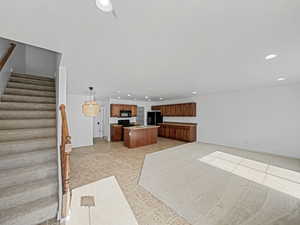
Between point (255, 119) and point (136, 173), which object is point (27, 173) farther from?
point (255, 119)

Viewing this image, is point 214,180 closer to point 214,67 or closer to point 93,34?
point 214,67

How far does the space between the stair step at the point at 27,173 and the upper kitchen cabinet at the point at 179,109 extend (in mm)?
6263

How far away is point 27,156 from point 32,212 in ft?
3.11

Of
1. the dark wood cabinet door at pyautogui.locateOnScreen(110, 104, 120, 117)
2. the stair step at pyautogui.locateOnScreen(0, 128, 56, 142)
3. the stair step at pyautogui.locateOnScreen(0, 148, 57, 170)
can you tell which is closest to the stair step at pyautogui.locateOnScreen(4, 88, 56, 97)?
the stair step at pyautogui.locateOnScreen(0, 128, 56, 142)

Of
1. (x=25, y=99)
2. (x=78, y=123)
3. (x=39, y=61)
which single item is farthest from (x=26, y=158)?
(x=39, y=61)

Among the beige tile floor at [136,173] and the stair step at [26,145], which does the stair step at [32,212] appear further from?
the stair step at [26,145]

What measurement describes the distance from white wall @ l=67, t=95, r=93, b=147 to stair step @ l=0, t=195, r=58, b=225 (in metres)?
4.06

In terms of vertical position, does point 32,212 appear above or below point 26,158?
below

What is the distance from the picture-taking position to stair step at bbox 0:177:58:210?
5.59 ft

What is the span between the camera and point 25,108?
2.91m

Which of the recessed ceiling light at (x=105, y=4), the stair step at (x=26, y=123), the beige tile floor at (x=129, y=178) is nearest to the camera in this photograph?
the recessed ceiling light at (x=105, y=4)

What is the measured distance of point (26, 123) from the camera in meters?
2.64

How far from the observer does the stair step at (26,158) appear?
2027 mm

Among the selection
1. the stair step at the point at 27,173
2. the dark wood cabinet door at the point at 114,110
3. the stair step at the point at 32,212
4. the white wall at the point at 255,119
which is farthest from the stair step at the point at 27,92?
the white wall at the point at 255,119
